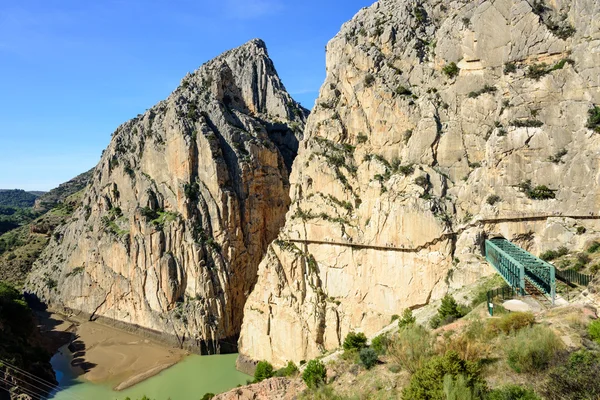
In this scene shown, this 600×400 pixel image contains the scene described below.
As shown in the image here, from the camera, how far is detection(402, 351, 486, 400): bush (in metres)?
13.5

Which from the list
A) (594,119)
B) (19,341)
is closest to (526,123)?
(594,119)

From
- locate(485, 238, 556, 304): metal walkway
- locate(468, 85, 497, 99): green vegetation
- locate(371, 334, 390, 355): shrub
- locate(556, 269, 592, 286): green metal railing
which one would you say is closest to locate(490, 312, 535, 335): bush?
locate(485, 238, 556, 304): metal walkway

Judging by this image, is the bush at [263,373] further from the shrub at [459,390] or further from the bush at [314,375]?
the shrub at [459,390]

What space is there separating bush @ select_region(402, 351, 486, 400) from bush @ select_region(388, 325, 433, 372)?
5.95 ft

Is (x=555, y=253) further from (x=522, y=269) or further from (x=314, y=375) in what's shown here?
(x=314, y=375)

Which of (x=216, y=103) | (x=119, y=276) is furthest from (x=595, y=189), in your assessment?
(x=119, y=276)

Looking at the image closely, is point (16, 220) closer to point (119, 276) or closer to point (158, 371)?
point (119, 276)

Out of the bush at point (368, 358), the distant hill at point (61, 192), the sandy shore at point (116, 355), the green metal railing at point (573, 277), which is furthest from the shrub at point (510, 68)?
the distant hill at point (61, 192)

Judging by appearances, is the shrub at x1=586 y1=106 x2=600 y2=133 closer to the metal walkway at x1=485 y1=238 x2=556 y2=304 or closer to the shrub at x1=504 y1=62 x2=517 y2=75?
the shrub at x1=504 y1=62 x2=517 y2=75

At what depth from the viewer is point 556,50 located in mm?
26656

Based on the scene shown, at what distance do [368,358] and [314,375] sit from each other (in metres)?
2.75

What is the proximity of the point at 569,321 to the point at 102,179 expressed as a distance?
58242 mm

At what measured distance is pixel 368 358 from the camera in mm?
19859

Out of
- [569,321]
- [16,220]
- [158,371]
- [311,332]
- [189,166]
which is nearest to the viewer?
[569,321]
